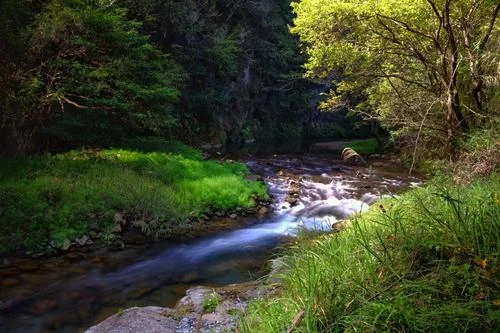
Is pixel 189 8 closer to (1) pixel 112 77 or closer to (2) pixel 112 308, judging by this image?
(1) pixel 112 77

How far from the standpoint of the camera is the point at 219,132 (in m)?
24.4

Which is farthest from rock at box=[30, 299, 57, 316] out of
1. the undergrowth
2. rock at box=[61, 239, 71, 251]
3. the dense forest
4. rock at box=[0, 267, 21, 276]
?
the undergrowth

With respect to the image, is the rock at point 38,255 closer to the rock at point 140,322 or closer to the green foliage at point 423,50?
the rock at point 140,322

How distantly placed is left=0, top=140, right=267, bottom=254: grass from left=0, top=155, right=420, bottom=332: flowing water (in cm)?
69

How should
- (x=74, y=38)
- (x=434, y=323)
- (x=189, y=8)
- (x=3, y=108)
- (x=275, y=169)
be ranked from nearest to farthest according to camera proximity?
(x=434, y=323)
(x=3, y=108)
(x=74, y=38)
(x=275, y=169)
(x=189, y=8)

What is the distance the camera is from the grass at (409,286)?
2.74 m

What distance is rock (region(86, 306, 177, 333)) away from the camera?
421 centimetres

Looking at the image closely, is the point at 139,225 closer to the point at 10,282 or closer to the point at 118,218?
the point at 118,218

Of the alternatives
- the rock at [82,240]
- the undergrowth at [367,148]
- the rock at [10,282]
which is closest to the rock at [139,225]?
the rock at [82,240]

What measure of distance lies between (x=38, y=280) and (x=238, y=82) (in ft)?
74.3

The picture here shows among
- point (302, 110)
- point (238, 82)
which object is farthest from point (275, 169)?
point (302, 110)

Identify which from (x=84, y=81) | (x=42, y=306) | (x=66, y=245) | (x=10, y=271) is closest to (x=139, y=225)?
(x=66, y=245)

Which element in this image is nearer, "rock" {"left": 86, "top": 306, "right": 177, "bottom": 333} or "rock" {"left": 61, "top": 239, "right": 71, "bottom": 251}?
"rock" {"left": 86, "top": 306, "right": 177, "bottom": 333}

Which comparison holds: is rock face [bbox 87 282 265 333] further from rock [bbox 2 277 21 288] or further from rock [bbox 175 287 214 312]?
rock [bbox 2 277 21 288]
